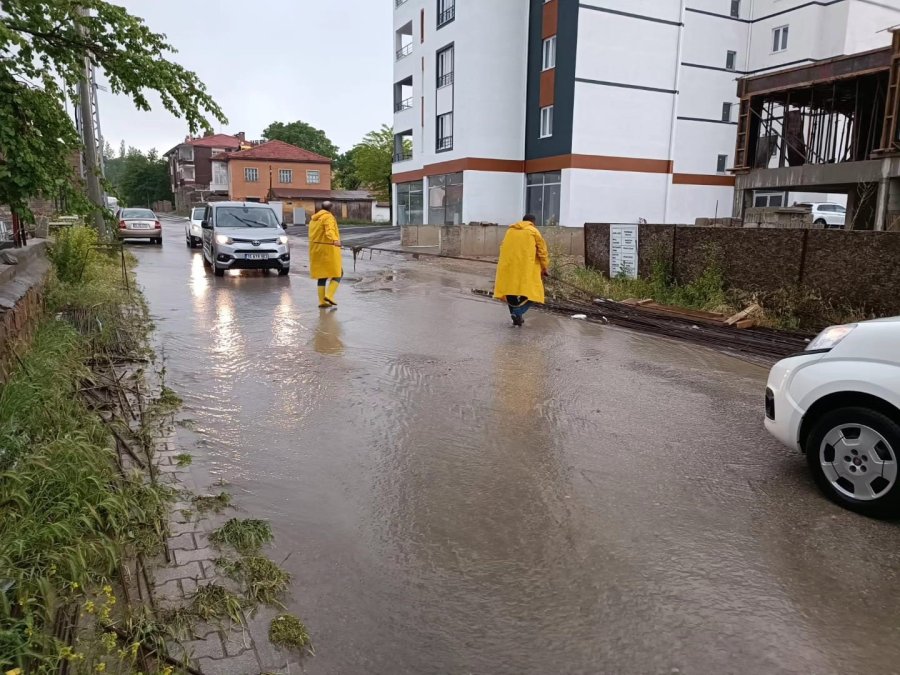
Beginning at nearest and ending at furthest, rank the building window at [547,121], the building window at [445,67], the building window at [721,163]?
the building window at [547,121], the building window at [721,163], the building window at [445,67]

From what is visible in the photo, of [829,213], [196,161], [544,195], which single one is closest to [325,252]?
[544,195]

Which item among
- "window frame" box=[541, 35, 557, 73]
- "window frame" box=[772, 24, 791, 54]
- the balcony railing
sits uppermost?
the balcony railing

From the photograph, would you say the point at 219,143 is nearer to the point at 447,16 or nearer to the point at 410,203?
the point at 410,203

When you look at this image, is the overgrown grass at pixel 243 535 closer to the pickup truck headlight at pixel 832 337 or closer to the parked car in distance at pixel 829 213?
the pickup truck headlight at pixel 832 337

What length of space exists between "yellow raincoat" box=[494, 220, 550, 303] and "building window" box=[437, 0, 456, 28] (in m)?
26.2

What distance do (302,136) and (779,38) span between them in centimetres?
6420

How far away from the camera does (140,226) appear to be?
89.1 feet

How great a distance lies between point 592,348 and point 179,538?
251 inches

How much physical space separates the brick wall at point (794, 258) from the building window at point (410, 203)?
25.7 meters

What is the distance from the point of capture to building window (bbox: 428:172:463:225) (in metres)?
32.7

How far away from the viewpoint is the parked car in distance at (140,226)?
26.9m

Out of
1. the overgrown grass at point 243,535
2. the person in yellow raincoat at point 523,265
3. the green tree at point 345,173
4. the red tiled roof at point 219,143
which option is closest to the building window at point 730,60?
the person in yellow raincoat at point 523,265

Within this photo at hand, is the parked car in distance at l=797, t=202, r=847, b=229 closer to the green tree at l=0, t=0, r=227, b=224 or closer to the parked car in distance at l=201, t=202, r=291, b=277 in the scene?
the parked car in distance at l=201, t=202, r=291, b=277

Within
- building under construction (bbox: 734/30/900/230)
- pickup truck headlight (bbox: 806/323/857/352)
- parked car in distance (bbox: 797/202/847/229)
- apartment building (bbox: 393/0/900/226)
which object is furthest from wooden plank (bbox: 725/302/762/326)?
parked car in distance (bbox: 797/202/847/229)
